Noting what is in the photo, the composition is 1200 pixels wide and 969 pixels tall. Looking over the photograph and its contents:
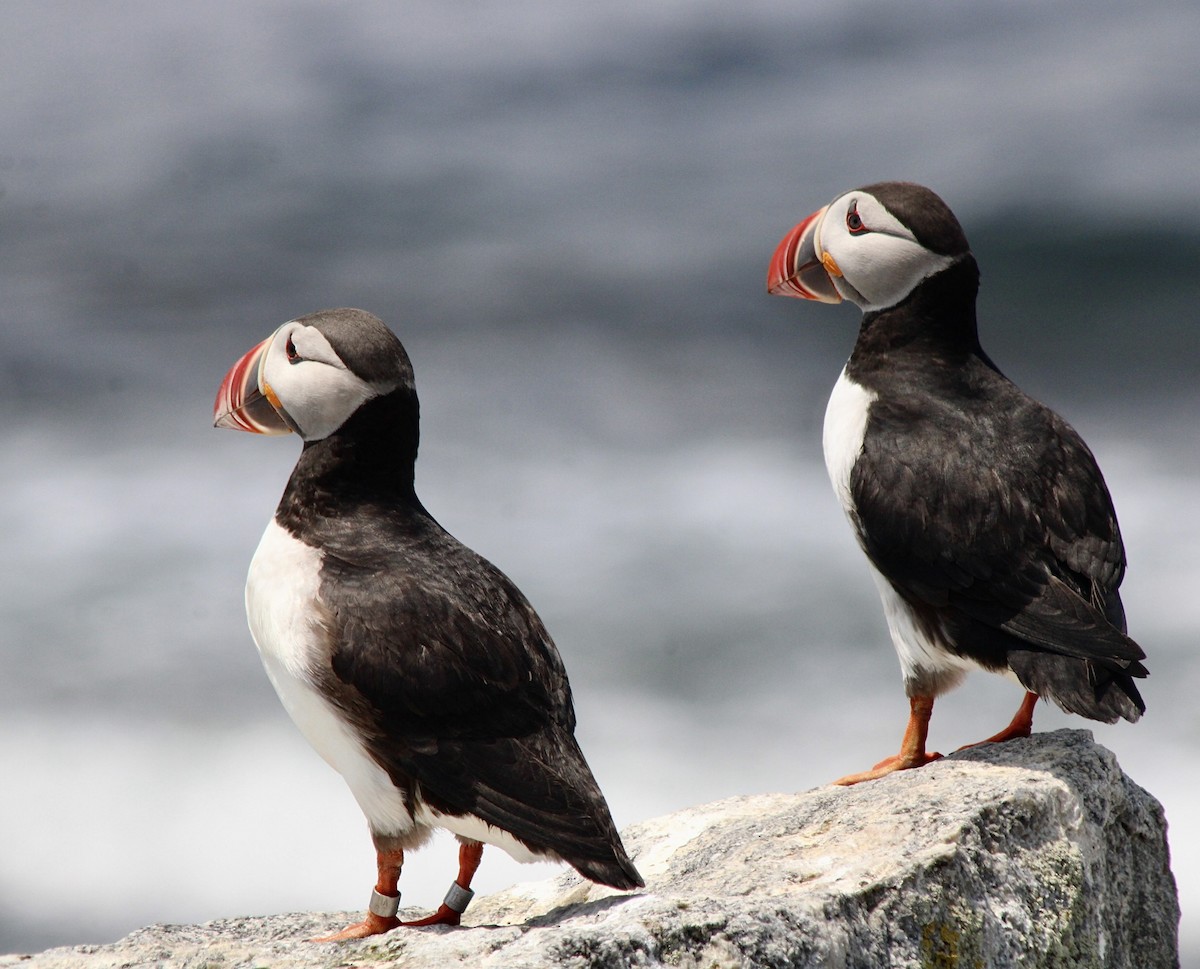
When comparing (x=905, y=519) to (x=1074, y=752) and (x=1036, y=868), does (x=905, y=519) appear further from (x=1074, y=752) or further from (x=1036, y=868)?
(x=1036, y=868)

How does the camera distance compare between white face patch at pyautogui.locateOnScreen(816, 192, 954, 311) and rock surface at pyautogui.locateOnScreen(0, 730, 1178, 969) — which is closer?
rock surface at pyautogui.locateOnScreen(0, 730, 1178, 969)

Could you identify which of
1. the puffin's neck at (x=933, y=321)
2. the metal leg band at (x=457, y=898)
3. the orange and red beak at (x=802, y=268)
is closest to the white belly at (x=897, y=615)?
the puffin's neck at (x=933, y=321)

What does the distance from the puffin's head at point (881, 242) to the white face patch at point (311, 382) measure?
72.8 inches

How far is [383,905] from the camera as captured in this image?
4574mm

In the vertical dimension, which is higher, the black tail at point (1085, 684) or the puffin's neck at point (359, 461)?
the puffin's neck at point (359, 461)

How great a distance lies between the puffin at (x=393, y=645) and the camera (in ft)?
14.4

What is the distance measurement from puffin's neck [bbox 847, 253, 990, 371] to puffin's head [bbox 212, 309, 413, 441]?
6.07 feet

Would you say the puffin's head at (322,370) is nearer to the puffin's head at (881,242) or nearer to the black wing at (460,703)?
the black wing at (460,703)

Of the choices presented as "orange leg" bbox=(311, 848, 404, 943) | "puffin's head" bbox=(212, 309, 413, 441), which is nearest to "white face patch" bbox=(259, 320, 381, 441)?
"puffin's head" bbox=(212, 309, 413, 441)

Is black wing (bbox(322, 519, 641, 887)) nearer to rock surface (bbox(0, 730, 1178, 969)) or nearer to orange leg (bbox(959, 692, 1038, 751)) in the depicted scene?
rock surface (bbox(0, 730, 1178, 969))

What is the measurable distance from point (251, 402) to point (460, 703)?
127 cm

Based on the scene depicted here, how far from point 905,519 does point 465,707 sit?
1692 mm

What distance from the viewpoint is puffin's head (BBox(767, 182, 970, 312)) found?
5.72 m

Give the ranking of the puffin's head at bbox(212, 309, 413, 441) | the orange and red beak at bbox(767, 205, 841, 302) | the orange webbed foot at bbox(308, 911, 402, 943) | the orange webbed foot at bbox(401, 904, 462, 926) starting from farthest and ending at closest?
1. the orange and red beak at bbox(767, 205, 841, 302)
2. the puffin's head at bbox(212, 309, 413, 441)
3. the orange webbed foot at bbox(401, 904, 462, 926)
4. the orange webbed foot at bbox(308, 911, 402, 943)
